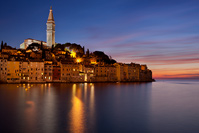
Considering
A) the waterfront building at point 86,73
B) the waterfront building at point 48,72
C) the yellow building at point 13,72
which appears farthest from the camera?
the waterfront building at point 86,73

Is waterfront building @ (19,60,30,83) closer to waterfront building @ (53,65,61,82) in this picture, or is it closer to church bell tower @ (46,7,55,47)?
waterfront building @ (53,65,61,82)

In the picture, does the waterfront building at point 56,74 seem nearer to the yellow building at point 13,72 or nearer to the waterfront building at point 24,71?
the waterfront building at point 24,71

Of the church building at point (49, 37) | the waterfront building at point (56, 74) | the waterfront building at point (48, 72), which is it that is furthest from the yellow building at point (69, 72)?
the church building at point (49, 37)

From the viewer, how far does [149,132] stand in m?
11.6

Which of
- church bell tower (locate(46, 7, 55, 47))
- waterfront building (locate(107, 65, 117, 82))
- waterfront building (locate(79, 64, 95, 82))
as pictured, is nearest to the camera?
waterfront building (locate(79, 64, 95, 82))

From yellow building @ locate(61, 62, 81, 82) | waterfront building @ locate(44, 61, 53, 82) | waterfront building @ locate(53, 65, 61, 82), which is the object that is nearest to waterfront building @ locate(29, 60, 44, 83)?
waterfront building @ locate(44, 61, 53, 82)

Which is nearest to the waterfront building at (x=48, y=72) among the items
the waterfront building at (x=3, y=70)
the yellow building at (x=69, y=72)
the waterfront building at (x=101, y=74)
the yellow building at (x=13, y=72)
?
the yellow building at (x=69, y=72)

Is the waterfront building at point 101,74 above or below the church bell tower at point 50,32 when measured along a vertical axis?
below

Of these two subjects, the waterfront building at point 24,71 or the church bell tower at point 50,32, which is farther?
the church bell tower at point 50,32

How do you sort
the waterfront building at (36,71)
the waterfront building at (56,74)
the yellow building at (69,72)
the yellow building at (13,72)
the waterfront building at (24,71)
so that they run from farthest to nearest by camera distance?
1. the yellow building at (69,72)
2. the waterfront building at (56,74)
3. the waterfront building at (36,71)
4. the waterfront building at (24,71)
5. the yellow building at (13,72)

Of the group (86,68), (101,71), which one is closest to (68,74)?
(86,68)

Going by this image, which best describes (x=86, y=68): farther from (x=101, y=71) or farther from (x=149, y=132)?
(x=149, y=132)

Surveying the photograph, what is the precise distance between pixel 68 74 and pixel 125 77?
104 feet

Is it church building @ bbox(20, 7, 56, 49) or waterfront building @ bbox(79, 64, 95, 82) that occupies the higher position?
church building @ bbox(20, 7, 56, 49)
